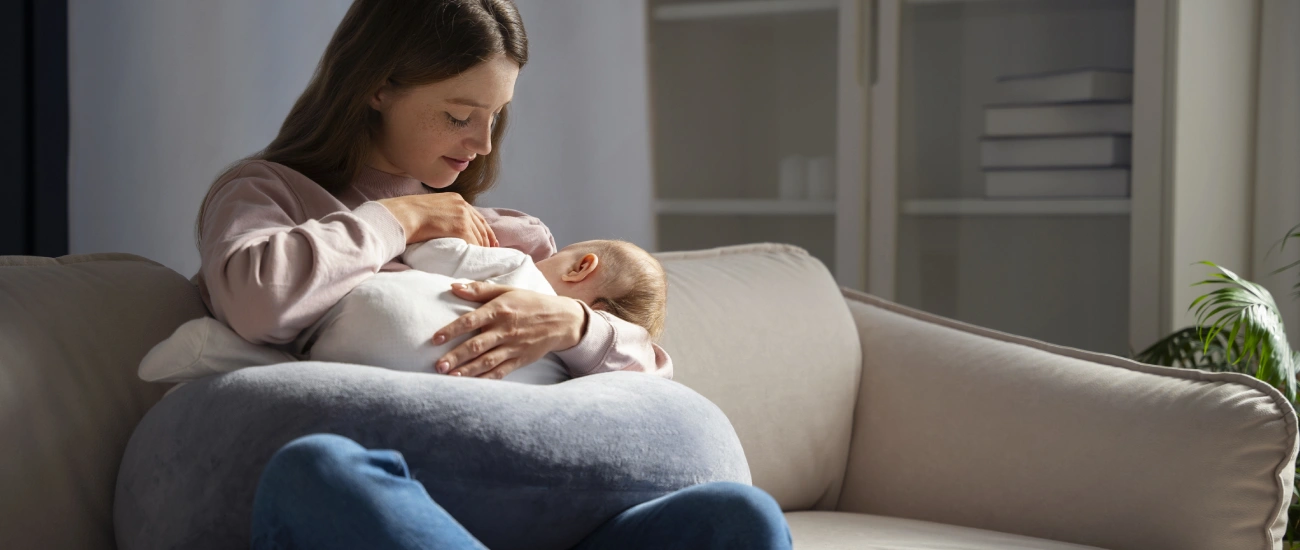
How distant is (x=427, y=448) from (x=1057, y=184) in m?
1.93

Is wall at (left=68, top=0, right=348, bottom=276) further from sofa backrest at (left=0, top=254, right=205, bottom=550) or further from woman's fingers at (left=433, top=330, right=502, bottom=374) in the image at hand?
woman's fingers at (left=433, top=330, right=502, bottom=374)

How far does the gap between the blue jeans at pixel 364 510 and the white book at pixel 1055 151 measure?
1780mm

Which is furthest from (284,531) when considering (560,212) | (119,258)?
(560,212)

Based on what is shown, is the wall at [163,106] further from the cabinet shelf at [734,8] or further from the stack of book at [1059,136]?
the stack of book at [1059,136]

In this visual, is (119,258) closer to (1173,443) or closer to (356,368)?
(356,368)

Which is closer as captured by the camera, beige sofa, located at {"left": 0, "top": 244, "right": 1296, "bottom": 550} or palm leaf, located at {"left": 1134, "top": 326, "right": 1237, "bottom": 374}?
beige sofa, located at {"left": 0, "top": 244, "right": 1296, "bottom": 550}

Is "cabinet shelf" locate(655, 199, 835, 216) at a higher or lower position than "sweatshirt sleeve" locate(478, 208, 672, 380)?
higher

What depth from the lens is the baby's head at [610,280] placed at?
1.30 m

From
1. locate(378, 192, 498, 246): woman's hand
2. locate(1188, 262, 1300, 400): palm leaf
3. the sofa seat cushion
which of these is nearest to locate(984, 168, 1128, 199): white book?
locate(1188, 262, 1300, 400): palm leaf

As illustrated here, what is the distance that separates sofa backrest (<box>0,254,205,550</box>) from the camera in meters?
1.02

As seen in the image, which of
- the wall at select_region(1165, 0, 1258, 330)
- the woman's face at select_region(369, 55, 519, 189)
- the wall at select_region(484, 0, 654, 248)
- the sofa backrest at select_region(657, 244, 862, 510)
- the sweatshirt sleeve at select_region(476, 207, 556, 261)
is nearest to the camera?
the woman's face at select_region(369, 55, 519, 189)

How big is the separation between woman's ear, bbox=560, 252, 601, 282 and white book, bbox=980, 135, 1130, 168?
145 cm

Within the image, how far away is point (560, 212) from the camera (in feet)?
9.15

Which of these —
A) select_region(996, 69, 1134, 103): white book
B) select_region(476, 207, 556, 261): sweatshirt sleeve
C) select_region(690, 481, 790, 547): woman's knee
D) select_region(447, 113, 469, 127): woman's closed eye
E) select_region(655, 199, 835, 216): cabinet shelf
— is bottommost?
select_region(690, 481, 790, 547): woman's knee
